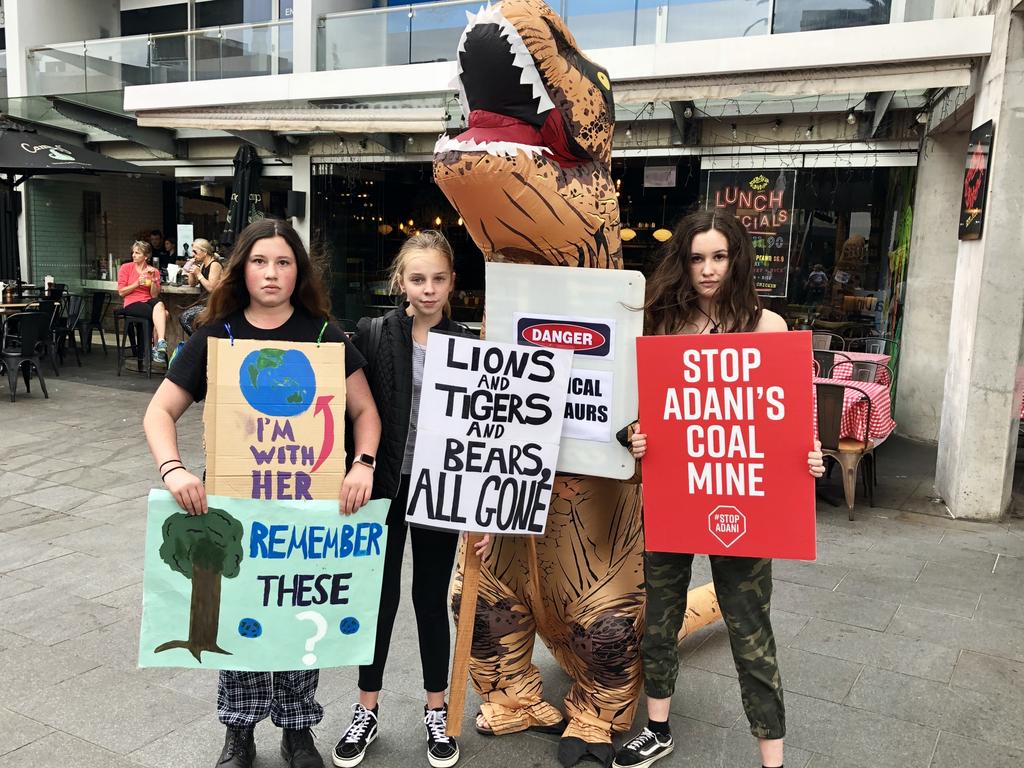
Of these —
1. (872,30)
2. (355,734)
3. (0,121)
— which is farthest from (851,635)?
(0,121)

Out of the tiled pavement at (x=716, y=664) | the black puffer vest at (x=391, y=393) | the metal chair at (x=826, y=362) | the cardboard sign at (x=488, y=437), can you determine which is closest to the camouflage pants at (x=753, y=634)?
the tiled pavement at (x=716, y=664)

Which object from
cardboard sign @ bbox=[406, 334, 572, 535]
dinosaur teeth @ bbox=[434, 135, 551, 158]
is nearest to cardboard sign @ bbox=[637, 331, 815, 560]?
cardboard sign @ bbox=[406, 334, 572, 535]

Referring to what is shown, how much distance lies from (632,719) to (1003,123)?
14.6ft

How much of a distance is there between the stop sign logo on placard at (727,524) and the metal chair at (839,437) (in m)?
3.09

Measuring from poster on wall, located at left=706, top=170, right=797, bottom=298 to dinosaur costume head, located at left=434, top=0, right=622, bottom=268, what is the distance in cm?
599

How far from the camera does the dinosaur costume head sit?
7.13ft

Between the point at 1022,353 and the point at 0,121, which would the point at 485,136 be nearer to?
the point at 1022,353

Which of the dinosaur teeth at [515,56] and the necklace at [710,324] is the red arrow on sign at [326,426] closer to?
the dinosaur teeth at [515,56]

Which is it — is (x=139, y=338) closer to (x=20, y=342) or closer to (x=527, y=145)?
(x=20, y=342)

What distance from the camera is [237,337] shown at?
2.32 metres

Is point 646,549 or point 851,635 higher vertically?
point 646,549

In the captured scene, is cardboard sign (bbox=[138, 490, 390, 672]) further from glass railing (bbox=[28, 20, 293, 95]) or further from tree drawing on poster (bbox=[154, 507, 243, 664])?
glass railing (bbox=[28, 20, 293, 95])

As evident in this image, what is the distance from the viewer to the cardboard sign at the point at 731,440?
228 centimetres

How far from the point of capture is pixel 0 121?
11.4 meters
